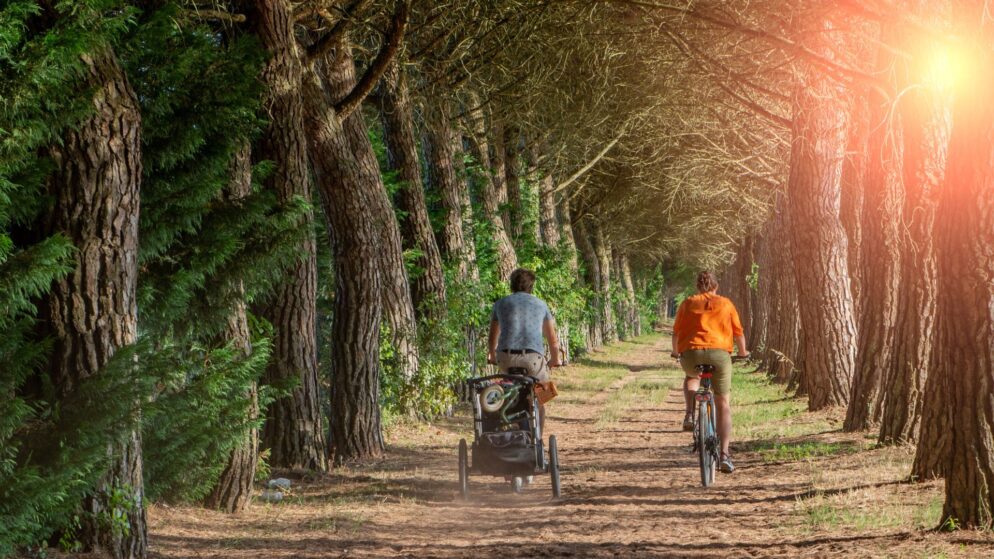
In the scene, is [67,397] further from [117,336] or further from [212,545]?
[212,545]

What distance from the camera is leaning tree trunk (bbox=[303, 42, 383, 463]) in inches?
491

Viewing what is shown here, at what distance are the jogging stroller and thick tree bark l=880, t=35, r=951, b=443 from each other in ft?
12.6

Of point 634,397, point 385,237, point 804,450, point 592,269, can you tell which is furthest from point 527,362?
point 592,269

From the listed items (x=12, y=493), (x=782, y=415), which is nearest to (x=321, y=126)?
(x=12, y=493)

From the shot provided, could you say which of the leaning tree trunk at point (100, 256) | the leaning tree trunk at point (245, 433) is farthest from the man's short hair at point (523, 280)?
the leaning tree trunk at point (100, 256)

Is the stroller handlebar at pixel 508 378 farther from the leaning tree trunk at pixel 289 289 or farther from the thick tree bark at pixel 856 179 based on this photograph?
the thick tree bark at pixel 856 179

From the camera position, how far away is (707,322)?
1042 centimetres

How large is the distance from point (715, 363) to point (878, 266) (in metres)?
3.29

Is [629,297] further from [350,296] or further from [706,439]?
[706,439]

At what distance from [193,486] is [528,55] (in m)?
14.2

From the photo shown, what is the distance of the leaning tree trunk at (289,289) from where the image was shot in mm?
10688

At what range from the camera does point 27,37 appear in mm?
6176

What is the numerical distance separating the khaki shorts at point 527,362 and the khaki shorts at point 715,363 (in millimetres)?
1329

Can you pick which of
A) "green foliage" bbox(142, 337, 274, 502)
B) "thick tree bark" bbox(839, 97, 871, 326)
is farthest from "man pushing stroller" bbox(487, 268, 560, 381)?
"thick tree bark" bbox(839, 97, 871, 326)
